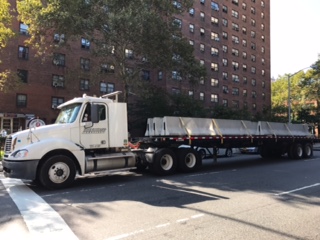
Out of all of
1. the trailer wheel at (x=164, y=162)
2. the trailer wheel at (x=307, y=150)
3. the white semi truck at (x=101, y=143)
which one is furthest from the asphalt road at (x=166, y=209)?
the trailer wheel at (x=307, y=150)

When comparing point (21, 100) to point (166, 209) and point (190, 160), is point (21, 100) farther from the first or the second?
point (166, 209)

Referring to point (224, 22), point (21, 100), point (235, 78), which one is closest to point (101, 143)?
point (21, 100)

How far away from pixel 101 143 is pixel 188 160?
13.4ft

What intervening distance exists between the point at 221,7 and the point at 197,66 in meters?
41.6

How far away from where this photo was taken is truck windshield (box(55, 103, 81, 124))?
11.0 metres

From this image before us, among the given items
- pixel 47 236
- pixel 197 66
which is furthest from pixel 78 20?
pixel 47 236

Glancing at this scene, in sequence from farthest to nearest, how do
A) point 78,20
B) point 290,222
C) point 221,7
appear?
point 221,7 → point 78,20 → point 290,222

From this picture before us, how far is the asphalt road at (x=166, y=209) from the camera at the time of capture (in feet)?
18.5

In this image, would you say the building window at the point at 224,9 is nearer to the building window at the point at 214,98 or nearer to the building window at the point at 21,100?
the building window at the point at 214,98

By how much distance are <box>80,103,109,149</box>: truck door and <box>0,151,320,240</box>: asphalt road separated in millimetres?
1305

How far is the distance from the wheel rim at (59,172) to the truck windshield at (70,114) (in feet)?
5.13

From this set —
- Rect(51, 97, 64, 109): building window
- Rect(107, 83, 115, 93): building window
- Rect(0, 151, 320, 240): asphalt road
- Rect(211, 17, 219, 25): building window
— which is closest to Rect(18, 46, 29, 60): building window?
Rect(51, 97, 64, 109): building window

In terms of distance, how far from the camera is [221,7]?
6075 cm

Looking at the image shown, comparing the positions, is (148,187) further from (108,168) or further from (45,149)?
(45,149)
